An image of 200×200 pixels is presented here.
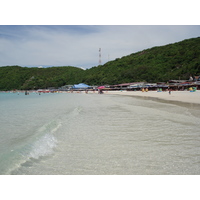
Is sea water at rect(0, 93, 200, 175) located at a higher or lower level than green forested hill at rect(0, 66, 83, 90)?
lower

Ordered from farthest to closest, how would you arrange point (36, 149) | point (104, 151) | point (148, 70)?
point (148, 70) < point (36, 149) < point (104, 151)

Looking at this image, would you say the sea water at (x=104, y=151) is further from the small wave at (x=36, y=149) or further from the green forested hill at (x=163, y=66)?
the green forested hill at (x=163, y=66)

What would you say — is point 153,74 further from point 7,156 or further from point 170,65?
point 7,156

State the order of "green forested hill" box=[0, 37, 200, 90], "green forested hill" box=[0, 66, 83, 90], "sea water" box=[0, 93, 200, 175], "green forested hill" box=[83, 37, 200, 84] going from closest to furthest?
"sea water" box=[0, 93, 200, 175] → "green forested hill" box=[83, 37, 200, 84] → "green forested hill" box=[0, 37, 200, 90] → "green forested hill" box=[0, 66, 83, 90]

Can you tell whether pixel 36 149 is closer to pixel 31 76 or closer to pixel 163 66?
pixel 163 66

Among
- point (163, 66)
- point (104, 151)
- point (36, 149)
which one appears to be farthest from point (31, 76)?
point (104, 151)

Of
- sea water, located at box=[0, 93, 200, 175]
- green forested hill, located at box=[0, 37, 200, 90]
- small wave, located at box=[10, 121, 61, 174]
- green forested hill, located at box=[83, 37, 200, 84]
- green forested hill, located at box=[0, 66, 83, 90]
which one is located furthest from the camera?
green forested hill, located at box=[0, 66, 83, 90]

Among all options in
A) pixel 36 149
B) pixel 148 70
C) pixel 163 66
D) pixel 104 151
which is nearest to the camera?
pixel 104 151

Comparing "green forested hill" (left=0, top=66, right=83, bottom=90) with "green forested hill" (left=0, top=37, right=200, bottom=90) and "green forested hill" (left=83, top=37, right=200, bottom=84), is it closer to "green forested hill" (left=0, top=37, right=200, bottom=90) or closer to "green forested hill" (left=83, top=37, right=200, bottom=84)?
"green forested hill" (left=0, top=37, right=200, bottom=90)

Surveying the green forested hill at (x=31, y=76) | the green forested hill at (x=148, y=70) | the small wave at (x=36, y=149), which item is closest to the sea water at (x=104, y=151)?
the small wave at (x=36, y=149)

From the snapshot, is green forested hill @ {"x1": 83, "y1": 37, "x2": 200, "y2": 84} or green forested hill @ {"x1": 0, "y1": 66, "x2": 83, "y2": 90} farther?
green forested hill @ {"x1": 0, "y1": 66, "x2": 83, "y2": 90}

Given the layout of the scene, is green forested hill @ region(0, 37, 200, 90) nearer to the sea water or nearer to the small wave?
the sea water

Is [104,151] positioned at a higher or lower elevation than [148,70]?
lower

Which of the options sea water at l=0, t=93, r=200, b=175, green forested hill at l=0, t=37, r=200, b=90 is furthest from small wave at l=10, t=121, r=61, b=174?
green forested hill at l=0, t=37, r=200, b=90
